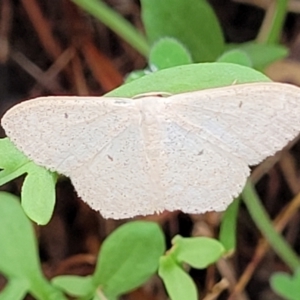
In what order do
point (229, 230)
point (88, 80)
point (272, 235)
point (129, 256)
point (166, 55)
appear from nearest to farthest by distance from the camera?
1. point (166, 55)
2. point (129, 256)
3. point (229, 230)
4. point (272, 235)
5. point (88, 80)

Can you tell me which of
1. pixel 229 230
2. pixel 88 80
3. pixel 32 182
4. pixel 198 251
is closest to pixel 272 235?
pixel 229 230

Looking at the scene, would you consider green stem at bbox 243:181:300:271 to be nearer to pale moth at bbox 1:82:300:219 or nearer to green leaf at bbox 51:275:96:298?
green leaf at bbox 51:275:96:298

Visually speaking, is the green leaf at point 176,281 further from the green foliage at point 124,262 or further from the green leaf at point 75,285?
the green leaf at point 75,285

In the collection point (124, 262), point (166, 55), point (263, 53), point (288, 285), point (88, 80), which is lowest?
point (288, 285)

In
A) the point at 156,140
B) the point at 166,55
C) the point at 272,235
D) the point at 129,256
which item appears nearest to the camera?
the point at 156,140

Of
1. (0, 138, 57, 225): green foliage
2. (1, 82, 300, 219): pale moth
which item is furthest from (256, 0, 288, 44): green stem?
(0, 138, 57, 225): green foliage

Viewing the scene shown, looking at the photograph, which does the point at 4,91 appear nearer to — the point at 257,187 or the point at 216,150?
the point at 257,187

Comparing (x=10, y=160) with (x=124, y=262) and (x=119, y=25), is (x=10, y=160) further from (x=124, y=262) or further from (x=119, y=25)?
(x=119, y=25)
